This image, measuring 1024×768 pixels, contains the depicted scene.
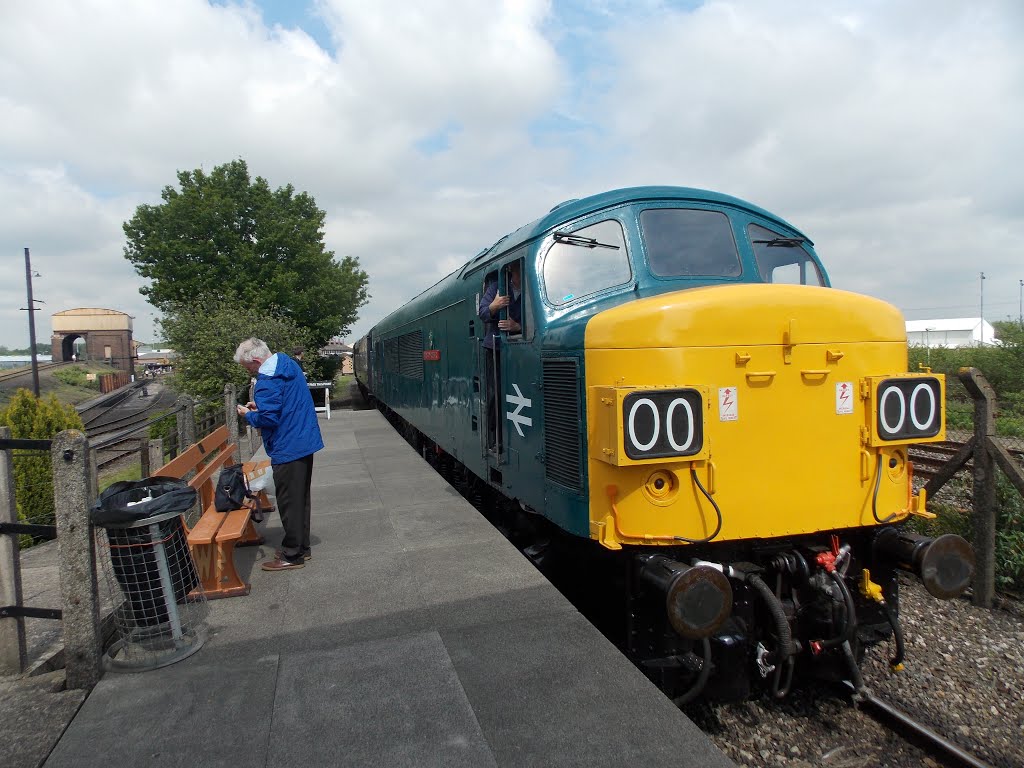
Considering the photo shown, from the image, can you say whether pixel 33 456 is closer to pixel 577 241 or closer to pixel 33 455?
pixel 33 455

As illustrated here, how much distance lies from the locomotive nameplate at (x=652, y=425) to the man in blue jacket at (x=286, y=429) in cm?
232

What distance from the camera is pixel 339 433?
14.0m

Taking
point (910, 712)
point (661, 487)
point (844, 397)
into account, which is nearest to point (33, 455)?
point (661, 487)

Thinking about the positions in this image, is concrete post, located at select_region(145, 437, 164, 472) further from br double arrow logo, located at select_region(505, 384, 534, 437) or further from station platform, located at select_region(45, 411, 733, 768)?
br double arrow logo, located at select_region(505, 384, 534, 437)

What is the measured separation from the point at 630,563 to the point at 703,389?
1.04m

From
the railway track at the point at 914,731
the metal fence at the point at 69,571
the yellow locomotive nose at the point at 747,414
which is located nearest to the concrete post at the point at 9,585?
the metal fence at the point at 69,571

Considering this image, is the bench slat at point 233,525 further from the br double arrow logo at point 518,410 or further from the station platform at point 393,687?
the br double arrow logo at point 518,410

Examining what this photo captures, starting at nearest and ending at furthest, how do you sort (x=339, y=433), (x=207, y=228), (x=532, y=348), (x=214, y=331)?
(x=532, y=348), (x=339, y=433), (x=214, y=331), (x=207, y=228)

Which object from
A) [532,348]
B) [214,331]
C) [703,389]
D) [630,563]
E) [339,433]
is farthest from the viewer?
[214,331]

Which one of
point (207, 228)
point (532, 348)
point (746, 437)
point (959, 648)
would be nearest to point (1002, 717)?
point (959, 648)

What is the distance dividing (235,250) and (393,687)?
2606 centimetres

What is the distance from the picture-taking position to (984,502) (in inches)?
219

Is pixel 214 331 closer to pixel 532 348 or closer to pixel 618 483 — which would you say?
pixel 532 348

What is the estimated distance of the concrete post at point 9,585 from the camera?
3447 mm
